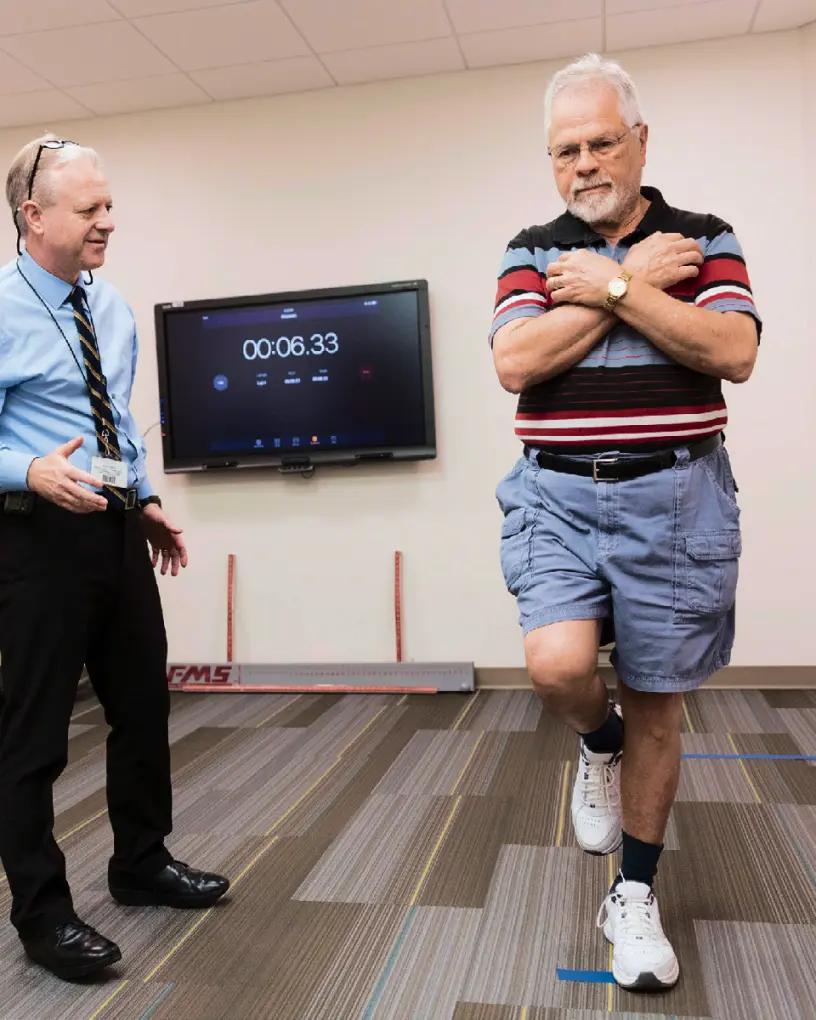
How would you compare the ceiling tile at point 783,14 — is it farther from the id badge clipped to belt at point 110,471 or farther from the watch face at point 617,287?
the id badge clipped to belt at point 110,471

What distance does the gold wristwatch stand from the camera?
1558mm

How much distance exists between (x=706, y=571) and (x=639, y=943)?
0.66 metres

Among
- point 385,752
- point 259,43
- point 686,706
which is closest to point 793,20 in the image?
point 259,43

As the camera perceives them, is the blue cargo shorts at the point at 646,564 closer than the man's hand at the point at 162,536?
Yes

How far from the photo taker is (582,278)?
1.59 metres

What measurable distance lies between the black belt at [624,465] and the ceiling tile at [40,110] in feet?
11.4

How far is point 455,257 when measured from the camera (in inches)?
Result: 165

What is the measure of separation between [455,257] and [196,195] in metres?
1.21

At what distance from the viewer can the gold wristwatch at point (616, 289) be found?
5.11 ft

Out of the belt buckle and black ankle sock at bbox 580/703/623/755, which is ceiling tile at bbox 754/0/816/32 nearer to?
the belt buckle

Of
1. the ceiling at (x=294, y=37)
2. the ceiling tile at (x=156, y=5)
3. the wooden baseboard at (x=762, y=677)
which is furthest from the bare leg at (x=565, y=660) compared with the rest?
the ceiling tile at (x=156, y=5)

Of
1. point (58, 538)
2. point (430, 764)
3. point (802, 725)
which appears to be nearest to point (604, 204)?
point (58, 538)

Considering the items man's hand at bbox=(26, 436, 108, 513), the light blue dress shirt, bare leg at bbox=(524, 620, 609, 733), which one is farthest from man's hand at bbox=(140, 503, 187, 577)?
bare leg at bbox=(524, 620, 609, 733)

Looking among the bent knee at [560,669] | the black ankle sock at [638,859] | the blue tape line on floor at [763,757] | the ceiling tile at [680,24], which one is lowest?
the blue tape line on floor at [763,757]
